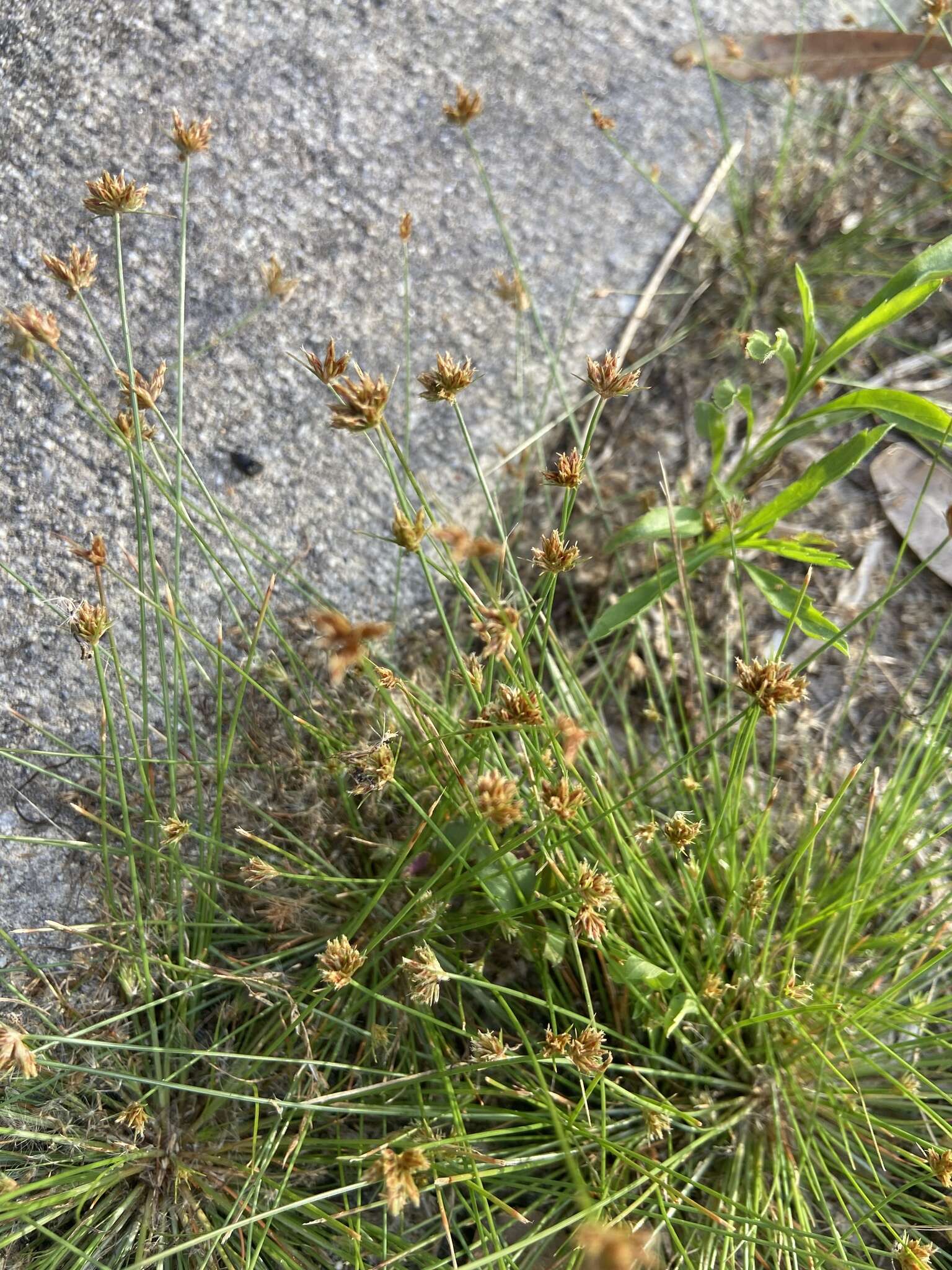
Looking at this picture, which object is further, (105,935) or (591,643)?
(591,643)

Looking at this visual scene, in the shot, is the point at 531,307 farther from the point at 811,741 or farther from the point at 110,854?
the point at 110,854

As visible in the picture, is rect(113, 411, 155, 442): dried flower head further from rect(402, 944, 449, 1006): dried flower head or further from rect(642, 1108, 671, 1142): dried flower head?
rect(642, 1108, 671, 1142): dried flower head

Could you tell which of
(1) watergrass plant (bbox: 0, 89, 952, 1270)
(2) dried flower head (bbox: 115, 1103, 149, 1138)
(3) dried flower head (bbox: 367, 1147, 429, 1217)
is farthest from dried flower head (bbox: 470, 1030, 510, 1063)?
(2) dried flower head (bbox: 115, 1103, 149, 1138)

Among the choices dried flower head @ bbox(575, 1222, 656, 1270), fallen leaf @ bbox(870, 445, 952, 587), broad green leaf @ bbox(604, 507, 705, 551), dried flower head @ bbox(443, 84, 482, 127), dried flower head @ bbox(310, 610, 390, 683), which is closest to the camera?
dried flower head @ bbox(575, 1222, 656, 1270)

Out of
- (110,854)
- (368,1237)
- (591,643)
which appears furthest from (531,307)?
(368,1237)

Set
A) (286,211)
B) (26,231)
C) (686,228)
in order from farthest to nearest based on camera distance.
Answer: (686,228), (286,211), (26,231)

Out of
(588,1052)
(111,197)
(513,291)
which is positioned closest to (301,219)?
(513,291)

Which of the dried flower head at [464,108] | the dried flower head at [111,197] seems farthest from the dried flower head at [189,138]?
the dried flower head at [464,108]
